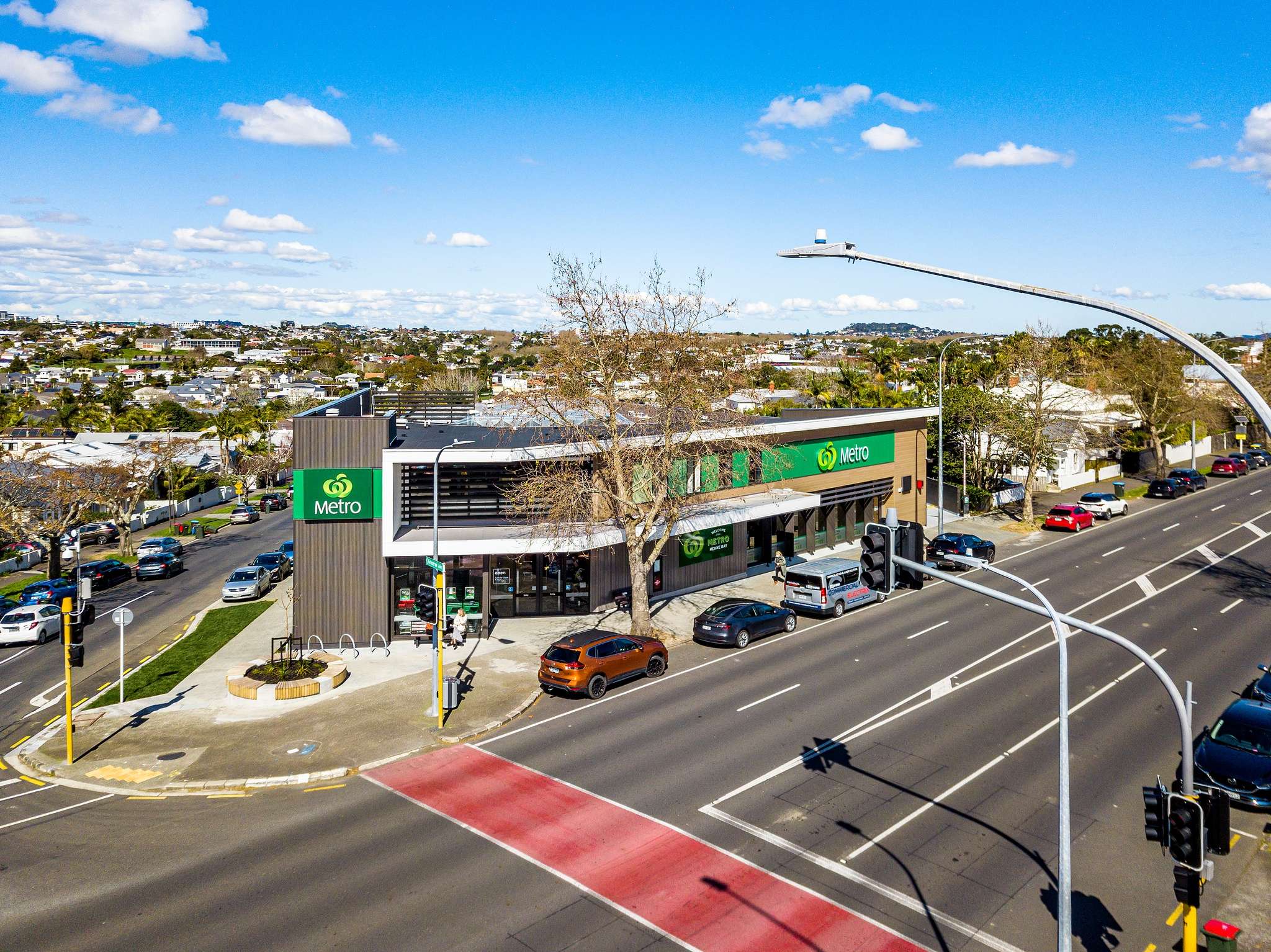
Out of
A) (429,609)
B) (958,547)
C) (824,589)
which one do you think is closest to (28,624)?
(429,609)

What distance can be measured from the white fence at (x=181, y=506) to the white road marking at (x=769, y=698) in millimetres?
51618

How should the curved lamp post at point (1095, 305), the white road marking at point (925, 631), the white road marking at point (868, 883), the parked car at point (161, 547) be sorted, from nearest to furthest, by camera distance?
the curved lamp post at point (1095, 305)
the white road marking at point (868, 883)
the white road marking at point (925, 631)
the parked car at point (161, 547)

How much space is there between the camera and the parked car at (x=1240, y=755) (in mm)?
16734

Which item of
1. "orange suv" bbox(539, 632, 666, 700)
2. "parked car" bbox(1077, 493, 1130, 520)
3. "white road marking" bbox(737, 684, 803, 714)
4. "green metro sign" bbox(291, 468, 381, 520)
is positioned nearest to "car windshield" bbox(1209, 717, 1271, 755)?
"white road marking" bbox(737, 684, 803, 714)

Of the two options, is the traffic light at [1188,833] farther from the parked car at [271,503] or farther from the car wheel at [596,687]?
the parked car at [271,503]

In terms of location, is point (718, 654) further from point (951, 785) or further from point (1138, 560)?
point (1138, 560)

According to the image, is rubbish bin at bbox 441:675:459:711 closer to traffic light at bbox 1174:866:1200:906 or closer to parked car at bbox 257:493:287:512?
traffic light at bbox 1174:866:1200:906

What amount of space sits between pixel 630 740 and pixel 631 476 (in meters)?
10.8

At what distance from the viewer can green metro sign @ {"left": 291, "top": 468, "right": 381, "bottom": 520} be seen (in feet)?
91.7

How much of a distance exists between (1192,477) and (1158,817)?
198 feet

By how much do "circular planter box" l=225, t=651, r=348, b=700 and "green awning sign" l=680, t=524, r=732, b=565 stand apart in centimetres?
1505

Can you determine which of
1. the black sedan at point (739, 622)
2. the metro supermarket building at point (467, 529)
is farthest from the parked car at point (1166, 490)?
the black sedan at point (739, 622)

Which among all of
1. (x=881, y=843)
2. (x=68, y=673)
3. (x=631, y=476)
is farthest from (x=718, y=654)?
(x=68, y=673)

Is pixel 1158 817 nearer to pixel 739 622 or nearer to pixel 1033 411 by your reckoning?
pixel 739 622
